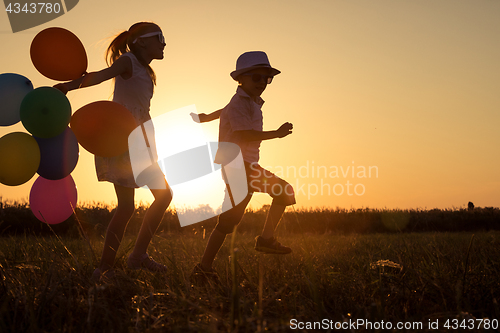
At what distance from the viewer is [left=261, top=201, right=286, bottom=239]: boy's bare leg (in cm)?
336

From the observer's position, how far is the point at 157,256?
3578 millimetres

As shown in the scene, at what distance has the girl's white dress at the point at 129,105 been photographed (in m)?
2.78

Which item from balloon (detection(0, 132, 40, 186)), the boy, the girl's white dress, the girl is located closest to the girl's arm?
the girl

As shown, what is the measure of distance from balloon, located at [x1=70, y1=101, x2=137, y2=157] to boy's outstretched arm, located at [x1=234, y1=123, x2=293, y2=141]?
95cm

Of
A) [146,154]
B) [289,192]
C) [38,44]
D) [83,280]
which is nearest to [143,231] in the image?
[146,154]

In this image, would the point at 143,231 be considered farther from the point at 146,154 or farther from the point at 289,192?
the point at 289,192

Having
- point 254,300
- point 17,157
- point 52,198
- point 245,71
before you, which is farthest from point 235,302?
point 52,198

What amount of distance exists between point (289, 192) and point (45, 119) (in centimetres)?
202

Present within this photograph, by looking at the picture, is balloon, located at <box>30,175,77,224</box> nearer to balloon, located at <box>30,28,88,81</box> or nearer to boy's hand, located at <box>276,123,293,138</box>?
balloon, located at <box>30,28,88,81</box>

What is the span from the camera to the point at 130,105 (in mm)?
2951

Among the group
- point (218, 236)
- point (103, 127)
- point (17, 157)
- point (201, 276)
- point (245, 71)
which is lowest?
point (201, 276)

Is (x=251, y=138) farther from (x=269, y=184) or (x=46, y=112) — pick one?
(x=46, y=112)

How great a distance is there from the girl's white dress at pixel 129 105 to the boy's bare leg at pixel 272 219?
1224mm

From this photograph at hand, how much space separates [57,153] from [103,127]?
0.49 meters
